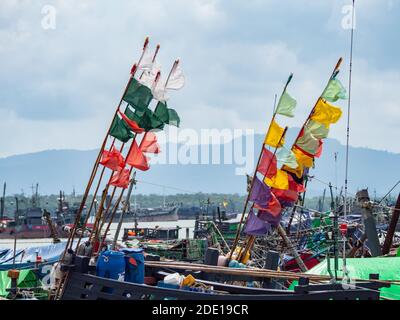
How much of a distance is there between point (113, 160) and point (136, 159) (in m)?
0.76

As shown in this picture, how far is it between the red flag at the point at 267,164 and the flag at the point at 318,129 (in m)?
1.94

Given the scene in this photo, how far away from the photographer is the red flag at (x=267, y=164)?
2455 centimetres

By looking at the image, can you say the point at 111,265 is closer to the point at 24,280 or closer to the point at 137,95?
the point at 137,95

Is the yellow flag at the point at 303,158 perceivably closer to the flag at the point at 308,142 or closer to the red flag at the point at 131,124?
the flag at the point at 308,142

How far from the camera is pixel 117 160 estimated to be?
2412cm

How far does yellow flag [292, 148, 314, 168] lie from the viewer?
25.7 m

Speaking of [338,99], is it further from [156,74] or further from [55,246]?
[55,246]

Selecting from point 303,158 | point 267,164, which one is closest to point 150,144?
point 267,164

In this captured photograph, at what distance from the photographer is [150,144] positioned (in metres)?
24.9

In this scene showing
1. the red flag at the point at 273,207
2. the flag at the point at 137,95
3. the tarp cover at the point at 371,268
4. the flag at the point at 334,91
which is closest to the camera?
the tarp cover at the point at 371,268

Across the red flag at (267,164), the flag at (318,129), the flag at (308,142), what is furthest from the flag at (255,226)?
the flag at (318,129)

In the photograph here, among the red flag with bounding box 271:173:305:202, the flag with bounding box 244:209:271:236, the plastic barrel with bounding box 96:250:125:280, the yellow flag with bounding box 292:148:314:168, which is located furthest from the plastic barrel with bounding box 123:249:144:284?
the yellow flag with bounding box 292:148:314:168

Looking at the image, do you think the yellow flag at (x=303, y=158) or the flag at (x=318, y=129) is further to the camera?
the yellow flag at (x=303, y=158)

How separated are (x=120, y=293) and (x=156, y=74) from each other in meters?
9.17
